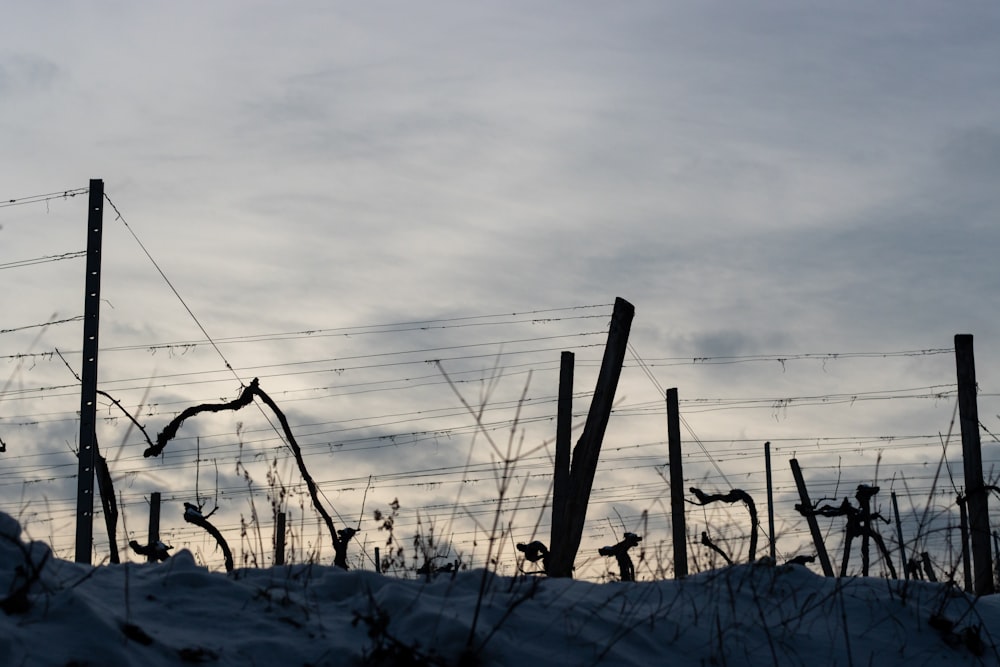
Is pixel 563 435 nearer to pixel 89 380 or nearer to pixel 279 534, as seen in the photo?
pixel 89 380

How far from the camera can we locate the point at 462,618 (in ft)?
15.0

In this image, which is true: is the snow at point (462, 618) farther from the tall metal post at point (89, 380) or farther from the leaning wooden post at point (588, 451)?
the tall metal post at point (89, 380)

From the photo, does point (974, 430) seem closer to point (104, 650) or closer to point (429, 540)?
point (429, 540)

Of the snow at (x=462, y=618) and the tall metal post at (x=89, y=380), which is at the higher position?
the tall metal post at (x=89, y=380)

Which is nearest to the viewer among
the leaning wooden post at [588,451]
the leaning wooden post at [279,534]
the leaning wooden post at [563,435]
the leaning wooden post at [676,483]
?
the leaning wooden post at [279,534]

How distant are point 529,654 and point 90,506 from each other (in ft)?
33.9

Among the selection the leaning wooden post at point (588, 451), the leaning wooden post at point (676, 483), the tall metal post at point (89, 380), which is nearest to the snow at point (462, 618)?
the leaning wooden post at point (588, 451)

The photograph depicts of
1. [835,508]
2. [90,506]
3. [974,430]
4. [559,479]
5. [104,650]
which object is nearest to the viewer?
[104,650]

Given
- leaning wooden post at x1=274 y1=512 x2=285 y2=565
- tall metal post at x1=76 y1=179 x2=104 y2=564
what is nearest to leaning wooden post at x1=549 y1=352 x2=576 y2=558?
leaning wooden post at x1=274 y1=512 x2=285 y2=565

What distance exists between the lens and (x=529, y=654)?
14.6 ft

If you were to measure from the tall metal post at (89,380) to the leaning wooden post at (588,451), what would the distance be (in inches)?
301

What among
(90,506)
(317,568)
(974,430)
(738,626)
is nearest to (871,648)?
(738,626)

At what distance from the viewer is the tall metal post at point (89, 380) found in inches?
510

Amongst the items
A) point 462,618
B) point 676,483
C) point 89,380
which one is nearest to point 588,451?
point 462,618
